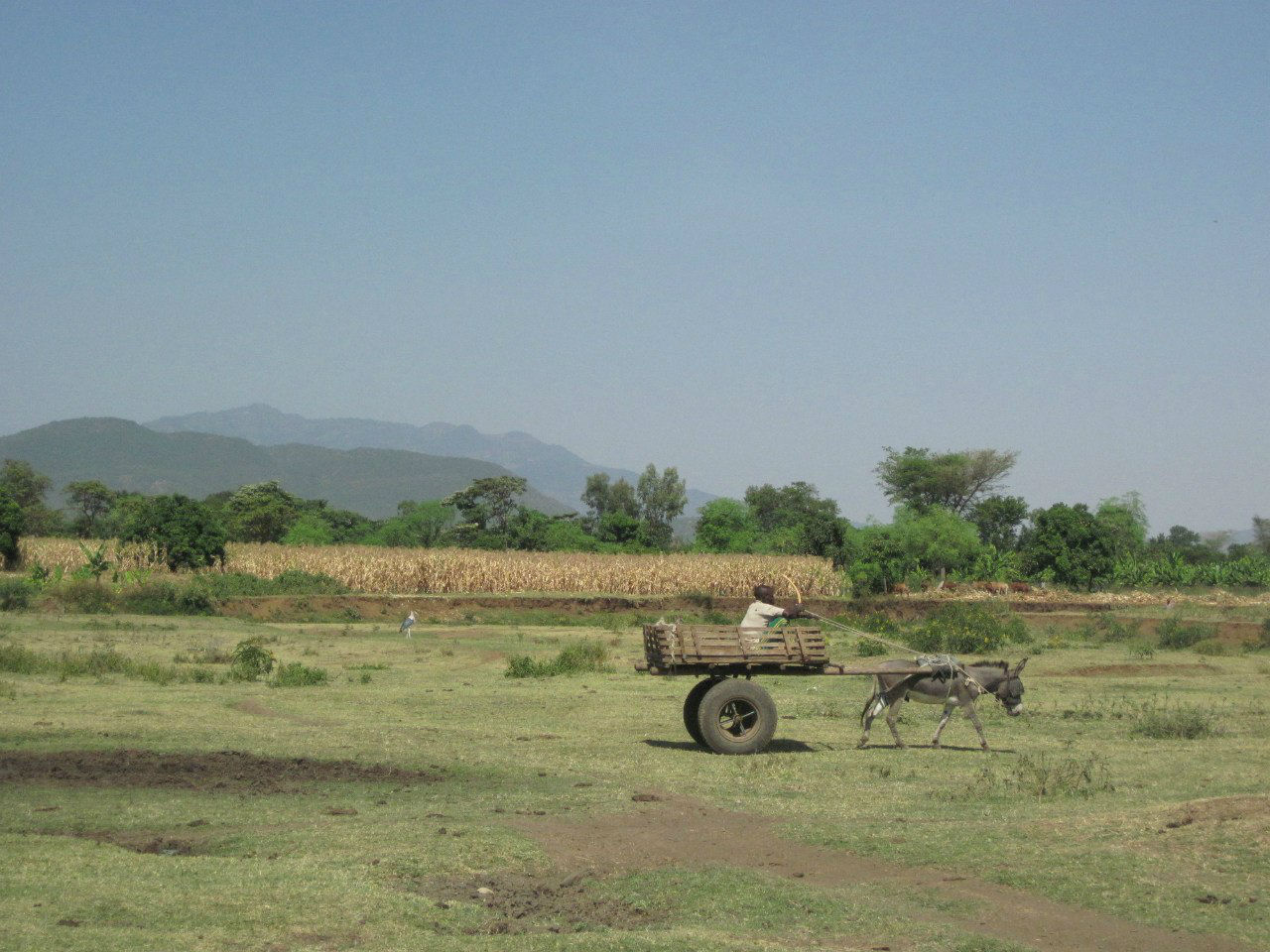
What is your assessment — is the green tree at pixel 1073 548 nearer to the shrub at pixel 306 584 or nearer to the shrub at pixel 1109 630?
the shrub at pixel 1109 630

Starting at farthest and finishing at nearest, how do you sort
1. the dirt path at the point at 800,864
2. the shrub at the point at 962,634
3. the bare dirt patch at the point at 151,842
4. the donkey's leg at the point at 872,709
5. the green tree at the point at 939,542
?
1. the green tree at the point at 939,542
2. the shrub at the point at 962,634
3. the donkey's leg at the point at 872,709
4. the bare dirt patch at the point at 151,842
5. the dirt path at the point at 800,864

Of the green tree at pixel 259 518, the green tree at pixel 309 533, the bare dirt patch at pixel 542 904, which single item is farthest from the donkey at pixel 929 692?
the green tree at pixel 259 518

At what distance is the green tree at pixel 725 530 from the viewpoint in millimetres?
97500

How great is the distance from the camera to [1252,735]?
19.8 m

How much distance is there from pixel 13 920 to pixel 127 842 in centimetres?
296

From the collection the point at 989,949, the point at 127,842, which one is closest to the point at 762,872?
the point at 989,949

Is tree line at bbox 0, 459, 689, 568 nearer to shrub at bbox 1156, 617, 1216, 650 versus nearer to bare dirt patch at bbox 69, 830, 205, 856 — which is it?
shrub at bbox 1156, 617, 1216, 650

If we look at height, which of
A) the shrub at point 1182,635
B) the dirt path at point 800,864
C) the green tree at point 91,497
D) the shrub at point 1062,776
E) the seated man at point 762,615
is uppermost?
the green tree at point 91,497

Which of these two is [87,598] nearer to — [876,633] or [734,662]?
[876,633]

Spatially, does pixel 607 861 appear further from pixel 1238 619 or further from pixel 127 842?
pixel 1238 619

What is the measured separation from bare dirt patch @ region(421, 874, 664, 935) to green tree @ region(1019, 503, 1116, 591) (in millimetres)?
66913

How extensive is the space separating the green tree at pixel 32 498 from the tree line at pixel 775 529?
0.23 meters

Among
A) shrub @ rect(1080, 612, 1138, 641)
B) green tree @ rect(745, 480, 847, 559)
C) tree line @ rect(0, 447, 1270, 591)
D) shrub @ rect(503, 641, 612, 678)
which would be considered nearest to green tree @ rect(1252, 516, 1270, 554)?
tree line @ rect(0, 447, 1270, 591)

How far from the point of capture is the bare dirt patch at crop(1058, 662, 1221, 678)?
31281 mm
